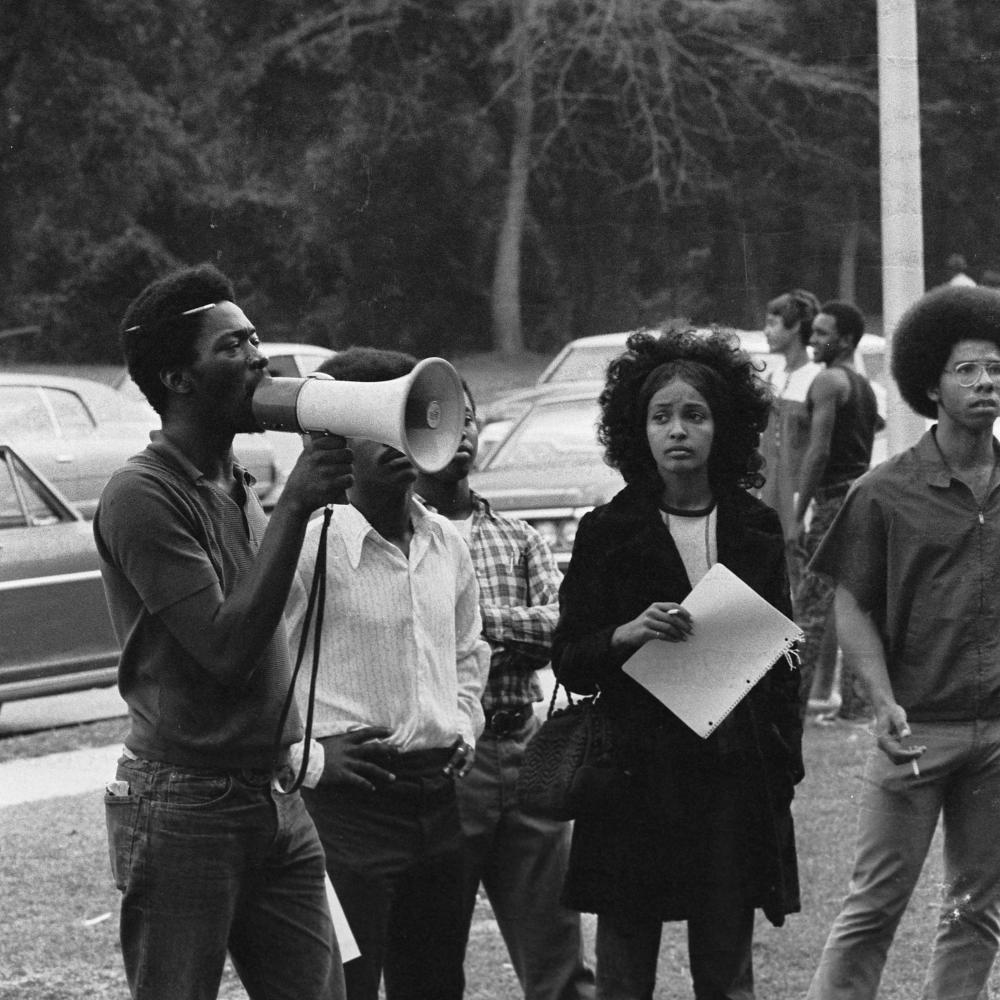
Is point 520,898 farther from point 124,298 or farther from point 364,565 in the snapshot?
point 124,298

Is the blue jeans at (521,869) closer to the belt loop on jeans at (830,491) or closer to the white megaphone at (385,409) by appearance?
the white megaphone at (385,409)

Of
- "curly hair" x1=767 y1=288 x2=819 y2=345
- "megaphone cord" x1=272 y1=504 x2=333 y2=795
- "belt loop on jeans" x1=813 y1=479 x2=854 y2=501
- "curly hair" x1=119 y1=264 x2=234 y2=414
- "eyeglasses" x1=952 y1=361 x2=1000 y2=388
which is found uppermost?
"curly hair" x1=119 y1=264 x2=234 y2=414

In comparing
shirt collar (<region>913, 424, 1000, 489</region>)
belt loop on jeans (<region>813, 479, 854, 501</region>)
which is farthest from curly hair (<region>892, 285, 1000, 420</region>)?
belt loop on jeans (<region>813, 479, 854, 501</region>)

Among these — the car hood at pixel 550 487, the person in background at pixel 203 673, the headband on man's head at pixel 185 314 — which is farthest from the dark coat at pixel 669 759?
the car hood at pixel 550 487

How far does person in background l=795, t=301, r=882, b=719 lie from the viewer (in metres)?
8.30

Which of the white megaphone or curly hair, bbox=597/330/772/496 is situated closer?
the white megaphone

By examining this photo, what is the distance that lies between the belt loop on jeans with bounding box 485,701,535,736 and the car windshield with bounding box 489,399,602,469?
20.1ft

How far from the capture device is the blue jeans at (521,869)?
4.32 m

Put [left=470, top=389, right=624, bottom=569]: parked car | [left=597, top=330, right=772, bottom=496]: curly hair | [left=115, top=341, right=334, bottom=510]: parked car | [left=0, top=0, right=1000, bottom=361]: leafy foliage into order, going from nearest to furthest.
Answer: [left=597, top=330, right=772, bottom=496]: curly hair
[left=470, top=389, right=624, bottom=569]: parked car
[left=115, top=341, right=334, bottom=510]: parked car
[left=0, top=0, right=1000, bottom=361]: leafy foliage

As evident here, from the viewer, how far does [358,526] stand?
153 inches

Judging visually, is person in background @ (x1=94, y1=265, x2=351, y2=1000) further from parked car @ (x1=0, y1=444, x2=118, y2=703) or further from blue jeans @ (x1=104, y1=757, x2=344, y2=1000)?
parked car @ (x1=0, y1=444, x2=118, y2=703)

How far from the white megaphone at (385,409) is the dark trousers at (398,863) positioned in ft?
3.18

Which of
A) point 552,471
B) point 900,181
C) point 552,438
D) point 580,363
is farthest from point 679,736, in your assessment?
point 580,363

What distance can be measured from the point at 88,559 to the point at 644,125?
14013mm
